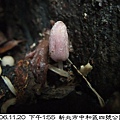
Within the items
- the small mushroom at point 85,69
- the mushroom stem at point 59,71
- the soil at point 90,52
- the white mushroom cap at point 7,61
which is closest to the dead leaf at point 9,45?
the white mushroom cap at point 7,61

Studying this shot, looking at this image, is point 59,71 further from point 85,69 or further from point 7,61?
point 7,61

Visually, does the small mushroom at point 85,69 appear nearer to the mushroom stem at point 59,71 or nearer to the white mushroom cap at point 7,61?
the mushroom stem at point 59,71

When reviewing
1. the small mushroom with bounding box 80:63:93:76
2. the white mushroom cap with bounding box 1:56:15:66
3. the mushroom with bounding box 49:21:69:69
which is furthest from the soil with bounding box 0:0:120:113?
the white mushroom cap with bounding box 1:56:15:66

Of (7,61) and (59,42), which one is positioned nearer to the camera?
(59,42)

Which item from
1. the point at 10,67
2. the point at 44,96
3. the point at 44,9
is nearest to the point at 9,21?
the point at 44,9

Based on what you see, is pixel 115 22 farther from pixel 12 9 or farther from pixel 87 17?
pixel 12 9

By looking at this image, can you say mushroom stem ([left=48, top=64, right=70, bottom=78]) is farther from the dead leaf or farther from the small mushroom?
the dead leaf

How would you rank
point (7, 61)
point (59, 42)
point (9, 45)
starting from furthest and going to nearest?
point (9, 45), point (7, 61), point (59, 42)

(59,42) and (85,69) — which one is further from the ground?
(59,42)

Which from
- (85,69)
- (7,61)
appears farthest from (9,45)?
(85,69)
